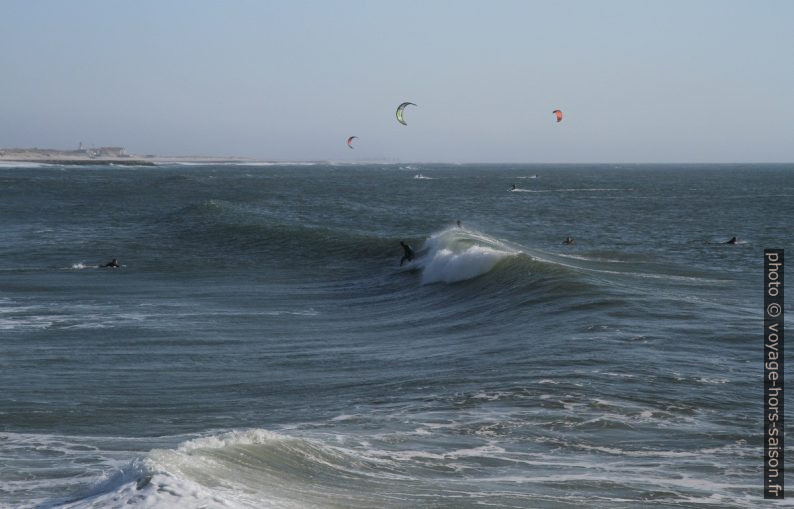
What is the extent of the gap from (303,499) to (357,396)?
15.0ft

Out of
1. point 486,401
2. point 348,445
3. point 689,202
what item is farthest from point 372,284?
point 689,202

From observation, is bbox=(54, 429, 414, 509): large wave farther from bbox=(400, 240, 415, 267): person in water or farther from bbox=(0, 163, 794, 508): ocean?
bbox=(400, 240, 415, 267): person in water

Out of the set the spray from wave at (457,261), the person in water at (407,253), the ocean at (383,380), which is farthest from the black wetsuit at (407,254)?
the ocean at (383,380)

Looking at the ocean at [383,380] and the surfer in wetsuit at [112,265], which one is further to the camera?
the surfer in wetsuit at [112,265]

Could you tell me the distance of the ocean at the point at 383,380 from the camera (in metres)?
8.88

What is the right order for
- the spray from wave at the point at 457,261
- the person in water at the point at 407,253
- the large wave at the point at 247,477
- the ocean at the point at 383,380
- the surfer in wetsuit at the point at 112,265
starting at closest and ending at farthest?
the large wave at the point at 247,477, the ocean at the point at 383,380, the spray from wave at the point at 457,261, the surfer in wetsuit at the point at 112,265, the person in water at the point at 407,253

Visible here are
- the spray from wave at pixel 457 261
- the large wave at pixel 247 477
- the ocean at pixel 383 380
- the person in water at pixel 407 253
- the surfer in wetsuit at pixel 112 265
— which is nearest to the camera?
the large wave at pixel 247 477

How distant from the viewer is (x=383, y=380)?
1391 centimetres

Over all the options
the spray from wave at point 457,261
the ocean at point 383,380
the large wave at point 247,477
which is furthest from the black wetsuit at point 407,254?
the large wave at point 247,477

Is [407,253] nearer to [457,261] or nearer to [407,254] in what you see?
[407,254]

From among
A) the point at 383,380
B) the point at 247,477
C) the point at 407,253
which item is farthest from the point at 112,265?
the point at 247,477

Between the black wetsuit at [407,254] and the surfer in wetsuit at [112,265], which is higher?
the black wetsuit at [407,254]

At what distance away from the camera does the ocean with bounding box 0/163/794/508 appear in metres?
8.88

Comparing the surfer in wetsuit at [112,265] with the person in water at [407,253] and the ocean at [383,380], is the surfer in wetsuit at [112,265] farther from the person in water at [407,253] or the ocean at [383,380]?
the person in water at [407,253]
